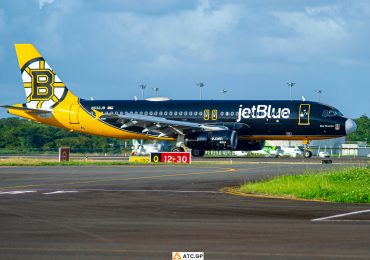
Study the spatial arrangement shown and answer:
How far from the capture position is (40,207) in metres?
23.7

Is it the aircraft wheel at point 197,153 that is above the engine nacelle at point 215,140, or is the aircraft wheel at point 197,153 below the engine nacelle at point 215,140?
below

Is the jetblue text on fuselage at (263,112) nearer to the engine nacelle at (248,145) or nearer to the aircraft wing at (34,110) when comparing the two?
the engine nacelle at (248,145)

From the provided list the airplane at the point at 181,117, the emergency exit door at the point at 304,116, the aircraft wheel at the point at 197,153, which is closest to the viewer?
the emergency exit door at the point at 304,116

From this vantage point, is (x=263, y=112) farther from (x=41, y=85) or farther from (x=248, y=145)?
(x=41, y=85)

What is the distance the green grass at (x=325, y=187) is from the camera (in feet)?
89.1

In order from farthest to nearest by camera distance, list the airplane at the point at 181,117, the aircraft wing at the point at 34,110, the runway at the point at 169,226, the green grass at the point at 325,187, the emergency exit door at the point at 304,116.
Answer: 1. the aircraft wing at the point at 34,110
2. the airplane at the point at 181,117
3. the emergency exit door at the point at 304,116
4. the green grass at the point at 325,187
5. the runway at the point at 169,226


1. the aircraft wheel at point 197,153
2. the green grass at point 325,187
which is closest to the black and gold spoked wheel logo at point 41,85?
the aircraft wheel at point 197,153

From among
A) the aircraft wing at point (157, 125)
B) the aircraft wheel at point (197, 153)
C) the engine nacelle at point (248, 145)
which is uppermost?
the aircraft wing at point (157, 125)

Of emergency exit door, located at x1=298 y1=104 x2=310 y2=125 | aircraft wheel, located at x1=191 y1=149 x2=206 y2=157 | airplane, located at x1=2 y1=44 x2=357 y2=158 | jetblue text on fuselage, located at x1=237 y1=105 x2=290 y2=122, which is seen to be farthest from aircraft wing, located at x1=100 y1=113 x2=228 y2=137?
emergency exit door, located at x1=298 y1=104 x2=310 y2=125

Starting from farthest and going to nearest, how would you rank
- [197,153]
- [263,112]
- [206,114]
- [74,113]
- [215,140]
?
[74,113] → [197,153] → [206,114] → [263,112] → [215,140]

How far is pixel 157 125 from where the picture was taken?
75812mm

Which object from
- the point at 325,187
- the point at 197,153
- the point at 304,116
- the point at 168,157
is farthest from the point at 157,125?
the point at 325,187

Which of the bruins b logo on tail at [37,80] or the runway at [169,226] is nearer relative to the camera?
the runway at [169,226]

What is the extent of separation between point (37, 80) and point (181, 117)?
626 inches
